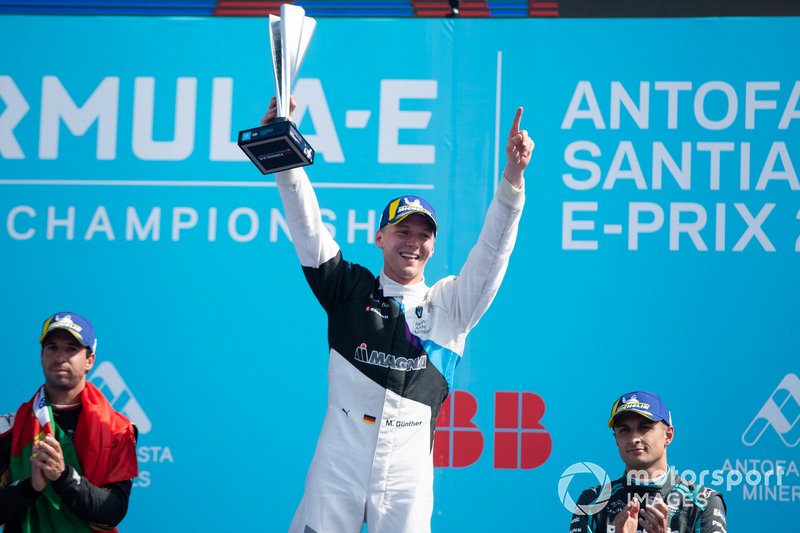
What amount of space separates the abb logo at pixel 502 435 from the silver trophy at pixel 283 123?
144cm

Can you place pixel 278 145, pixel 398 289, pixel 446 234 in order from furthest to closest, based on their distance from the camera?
1. pixel 446 234
2. pixel 398 289
3. pixel 278 145

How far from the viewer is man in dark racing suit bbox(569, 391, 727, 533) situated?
127 inches

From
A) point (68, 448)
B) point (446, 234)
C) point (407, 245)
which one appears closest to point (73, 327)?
point (68, 448)

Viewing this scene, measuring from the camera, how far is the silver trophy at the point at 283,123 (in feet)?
9.53

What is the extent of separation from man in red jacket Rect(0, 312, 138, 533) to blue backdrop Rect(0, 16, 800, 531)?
2.72ft

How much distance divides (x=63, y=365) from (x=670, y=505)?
5.89ft

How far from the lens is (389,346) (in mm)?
3053

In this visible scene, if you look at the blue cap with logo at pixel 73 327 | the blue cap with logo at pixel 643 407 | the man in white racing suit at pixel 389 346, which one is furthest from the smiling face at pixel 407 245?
the blue cap with logo at pixel 73 327

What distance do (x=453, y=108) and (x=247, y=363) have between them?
122 cm

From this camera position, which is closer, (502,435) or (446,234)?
(502,435)

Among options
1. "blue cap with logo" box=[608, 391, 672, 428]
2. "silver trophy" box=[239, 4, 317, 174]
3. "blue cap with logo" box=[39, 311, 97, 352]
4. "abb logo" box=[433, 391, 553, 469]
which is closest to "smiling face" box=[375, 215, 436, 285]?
"silver trophy" box=[239, 4, 317, 174]

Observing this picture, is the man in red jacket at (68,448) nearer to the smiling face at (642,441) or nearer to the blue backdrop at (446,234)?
the blue backdrop at (446,234)

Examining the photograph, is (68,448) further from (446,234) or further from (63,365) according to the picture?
(446,234)

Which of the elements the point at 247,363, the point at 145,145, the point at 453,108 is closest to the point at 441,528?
the point at 247,363
